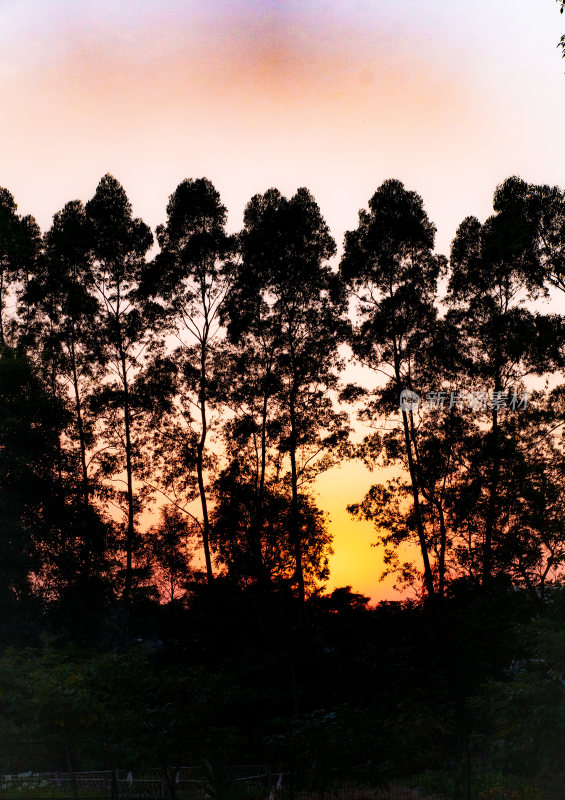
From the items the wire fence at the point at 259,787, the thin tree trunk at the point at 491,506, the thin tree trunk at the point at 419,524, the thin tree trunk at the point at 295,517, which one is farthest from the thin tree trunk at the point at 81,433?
the thin tree trunk at the point at 491,506

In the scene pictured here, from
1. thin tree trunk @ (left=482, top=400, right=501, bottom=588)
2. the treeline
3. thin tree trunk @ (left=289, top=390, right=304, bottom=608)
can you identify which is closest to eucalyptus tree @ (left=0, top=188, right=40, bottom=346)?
the treeline

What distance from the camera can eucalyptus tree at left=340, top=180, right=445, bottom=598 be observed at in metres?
28.6

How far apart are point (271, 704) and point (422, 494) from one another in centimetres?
791

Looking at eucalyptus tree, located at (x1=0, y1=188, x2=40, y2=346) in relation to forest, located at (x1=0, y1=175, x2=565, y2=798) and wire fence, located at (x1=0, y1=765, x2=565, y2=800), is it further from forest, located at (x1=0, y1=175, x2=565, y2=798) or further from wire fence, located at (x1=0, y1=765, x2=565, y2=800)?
wire fence, located at (x1=0, y1=765, x2=565, y2=800)

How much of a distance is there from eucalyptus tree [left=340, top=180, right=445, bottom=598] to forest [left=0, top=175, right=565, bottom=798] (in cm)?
7

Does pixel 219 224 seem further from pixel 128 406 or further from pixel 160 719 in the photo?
pixel 160 719

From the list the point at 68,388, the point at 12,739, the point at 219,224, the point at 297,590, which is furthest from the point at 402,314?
the point at 12,739

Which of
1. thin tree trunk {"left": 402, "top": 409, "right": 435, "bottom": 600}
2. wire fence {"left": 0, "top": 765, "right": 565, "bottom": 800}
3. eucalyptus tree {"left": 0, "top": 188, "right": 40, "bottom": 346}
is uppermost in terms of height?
eucalyptus tree {"left": 0, "top": 188, "right": 40, "bottom": 346}

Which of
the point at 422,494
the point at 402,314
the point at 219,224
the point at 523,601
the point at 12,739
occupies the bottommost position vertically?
the point at 12,739

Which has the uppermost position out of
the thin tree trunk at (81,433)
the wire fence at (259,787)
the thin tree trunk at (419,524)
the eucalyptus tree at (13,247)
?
the eucalyptus tree at (13,247)

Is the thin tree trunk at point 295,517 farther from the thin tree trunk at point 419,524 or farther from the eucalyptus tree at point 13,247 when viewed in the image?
the eucalyptus tree at point 13,247

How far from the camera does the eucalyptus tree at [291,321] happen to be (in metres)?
28.7

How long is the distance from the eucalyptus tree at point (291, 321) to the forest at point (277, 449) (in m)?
0.07

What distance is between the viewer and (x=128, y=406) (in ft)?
98.3
